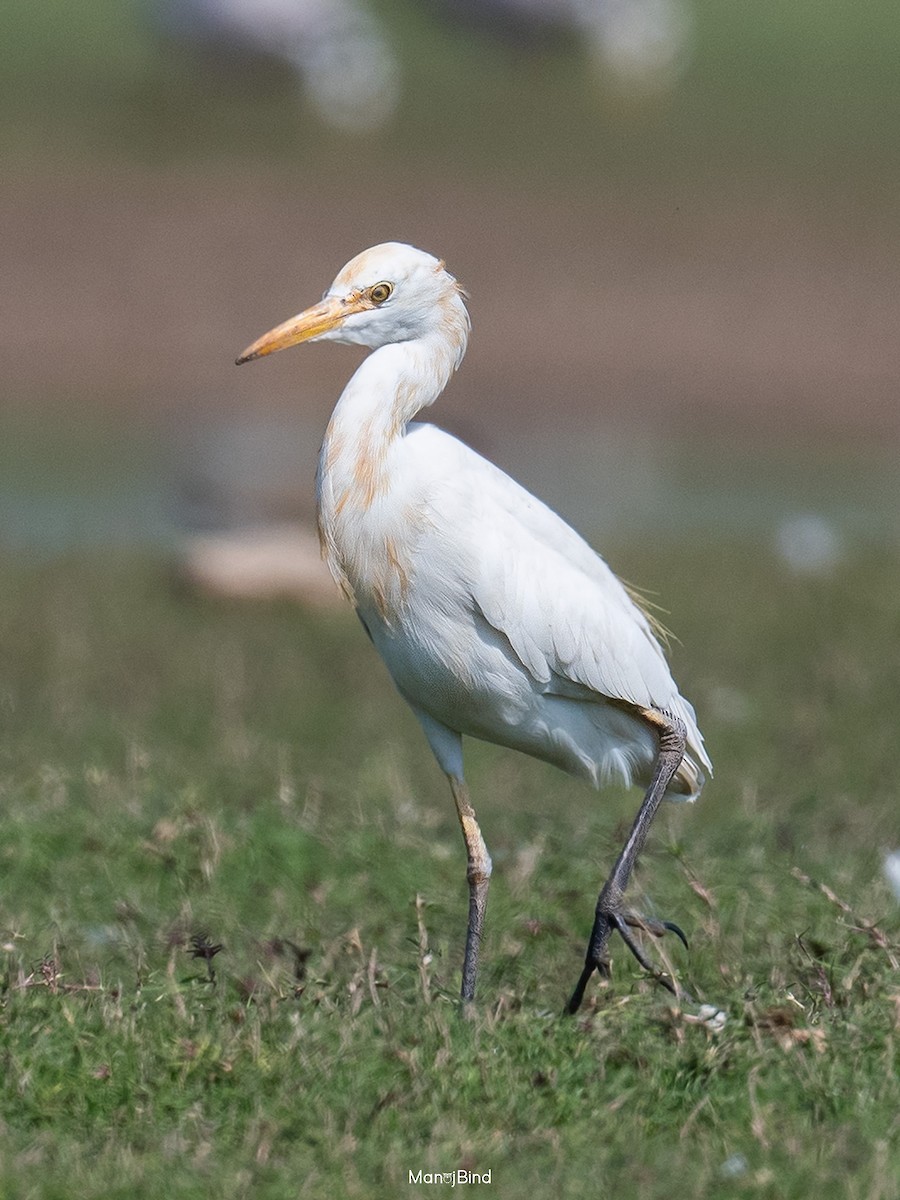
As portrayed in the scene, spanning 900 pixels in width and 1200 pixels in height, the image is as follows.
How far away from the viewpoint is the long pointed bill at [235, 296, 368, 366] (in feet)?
14.1

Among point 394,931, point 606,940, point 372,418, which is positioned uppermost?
point 372,418

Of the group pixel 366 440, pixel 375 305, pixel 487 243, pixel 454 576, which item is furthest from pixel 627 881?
pixel 487 243

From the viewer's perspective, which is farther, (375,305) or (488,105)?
(488,105)

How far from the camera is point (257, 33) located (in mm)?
19016

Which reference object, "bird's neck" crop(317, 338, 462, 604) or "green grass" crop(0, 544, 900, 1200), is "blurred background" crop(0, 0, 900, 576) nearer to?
"green grass" crop(0, 544, 900, 1200)

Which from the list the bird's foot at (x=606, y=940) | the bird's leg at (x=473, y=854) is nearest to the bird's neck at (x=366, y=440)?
the bird's leg at (x=473, y=854)

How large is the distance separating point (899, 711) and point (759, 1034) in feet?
11.6

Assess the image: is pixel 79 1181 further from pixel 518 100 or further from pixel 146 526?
pixel 518 100

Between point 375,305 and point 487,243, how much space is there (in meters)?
12.6

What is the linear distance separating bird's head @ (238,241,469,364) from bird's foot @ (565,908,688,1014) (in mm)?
1378

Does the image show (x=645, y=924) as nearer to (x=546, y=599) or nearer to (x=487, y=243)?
(x=546, y=599)

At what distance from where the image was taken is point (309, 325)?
14.1ft

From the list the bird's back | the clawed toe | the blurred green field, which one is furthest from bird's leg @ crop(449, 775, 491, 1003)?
the blurred green field

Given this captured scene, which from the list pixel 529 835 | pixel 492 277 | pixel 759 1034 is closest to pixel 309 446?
pixel 492 277
